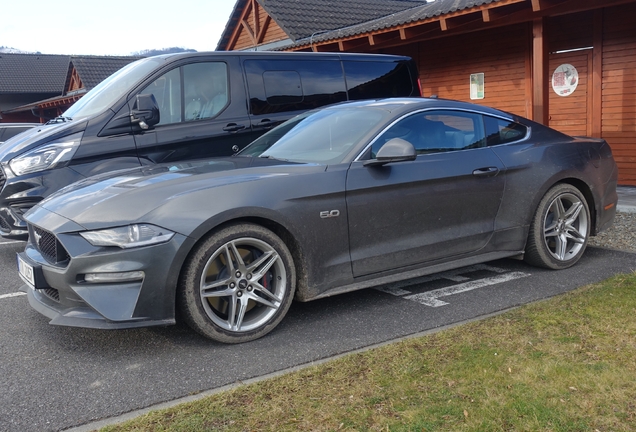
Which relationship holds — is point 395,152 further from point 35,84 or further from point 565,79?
point 35,84

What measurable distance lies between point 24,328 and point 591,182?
4653 mm

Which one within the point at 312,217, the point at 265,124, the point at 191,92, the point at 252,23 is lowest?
the point at 312,217

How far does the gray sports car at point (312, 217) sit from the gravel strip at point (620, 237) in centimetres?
83

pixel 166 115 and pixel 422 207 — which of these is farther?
pixel 166 115

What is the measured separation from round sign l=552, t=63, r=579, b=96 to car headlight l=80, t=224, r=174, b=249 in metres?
9.38

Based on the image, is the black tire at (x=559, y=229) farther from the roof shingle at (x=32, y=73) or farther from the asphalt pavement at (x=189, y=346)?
the roof shingle at (x=32, y=73)

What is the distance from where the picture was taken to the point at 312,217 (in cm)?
423

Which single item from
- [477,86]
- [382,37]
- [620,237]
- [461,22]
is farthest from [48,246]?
[477,86]

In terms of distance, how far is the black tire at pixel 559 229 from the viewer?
540cm

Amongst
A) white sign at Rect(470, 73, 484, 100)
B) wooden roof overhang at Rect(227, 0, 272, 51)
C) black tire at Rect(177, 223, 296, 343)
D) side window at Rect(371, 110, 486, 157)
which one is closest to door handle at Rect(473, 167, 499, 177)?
side window at Rect(371, 110, 486, 157)

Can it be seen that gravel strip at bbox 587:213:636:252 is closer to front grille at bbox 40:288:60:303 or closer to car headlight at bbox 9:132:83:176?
front grille at bbox 40:288:60:303

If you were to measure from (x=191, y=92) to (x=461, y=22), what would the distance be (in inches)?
239

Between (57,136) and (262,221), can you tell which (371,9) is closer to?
Result: (57,136)

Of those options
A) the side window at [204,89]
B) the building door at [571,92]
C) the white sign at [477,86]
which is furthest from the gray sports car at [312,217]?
the white sign at [477,86]
